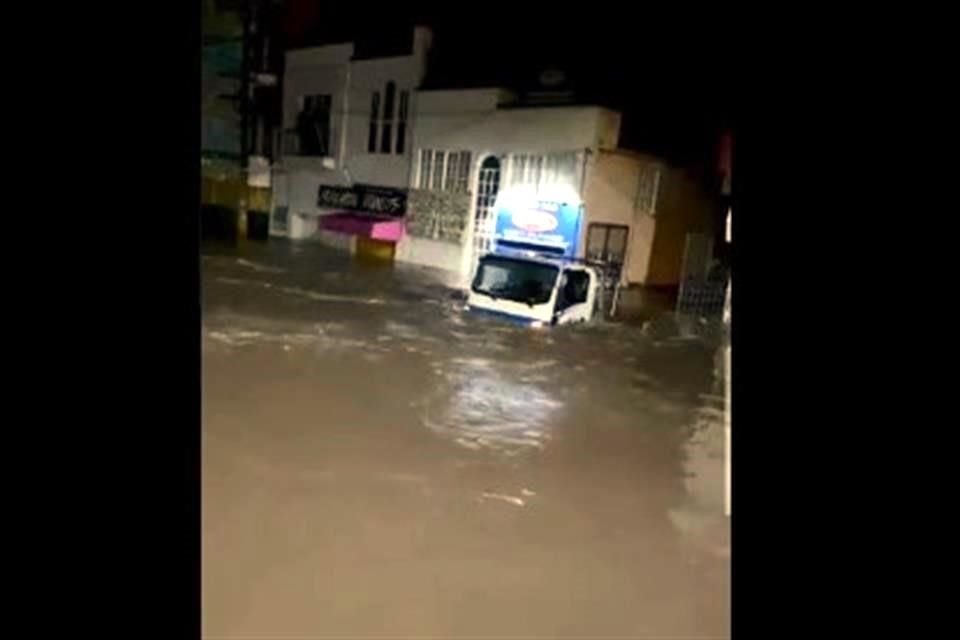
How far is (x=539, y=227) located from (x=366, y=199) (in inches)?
211

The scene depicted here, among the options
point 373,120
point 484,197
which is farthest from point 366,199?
point 484,197

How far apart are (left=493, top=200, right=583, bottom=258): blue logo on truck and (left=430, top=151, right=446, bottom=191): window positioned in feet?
11.4

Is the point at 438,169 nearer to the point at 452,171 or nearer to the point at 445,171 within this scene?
the point at 445,171

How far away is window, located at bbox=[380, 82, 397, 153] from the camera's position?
12.7m

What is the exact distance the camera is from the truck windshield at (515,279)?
25.2ft

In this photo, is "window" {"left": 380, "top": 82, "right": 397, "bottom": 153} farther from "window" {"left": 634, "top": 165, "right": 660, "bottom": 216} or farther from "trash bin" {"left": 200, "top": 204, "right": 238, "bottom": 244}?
"window" {"left": 634, "top": 165, "right": 660, "bottom": 216}

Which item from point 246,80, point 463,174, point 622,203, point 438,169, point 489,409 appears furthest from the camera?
point 246,80

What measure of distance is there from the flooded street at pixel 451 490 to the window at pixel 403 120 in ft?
21.2

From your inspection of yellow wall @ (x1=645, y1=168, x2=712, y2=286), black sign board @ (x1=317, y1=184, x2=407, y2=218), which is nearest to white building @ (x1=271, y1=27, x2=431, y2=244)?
black sign board @ (x1=317, y1=184, x2=407, y2=218)

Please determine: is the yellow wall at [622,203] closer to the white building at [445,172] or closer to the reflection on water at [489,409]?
the white building at [445,172]

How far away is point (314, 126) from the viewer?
14266 millimetres
